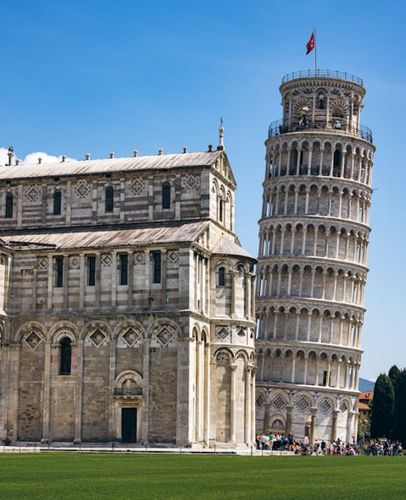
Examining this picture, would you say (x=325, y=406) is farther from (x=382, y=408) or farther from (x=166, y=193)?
(x=166, y=193)

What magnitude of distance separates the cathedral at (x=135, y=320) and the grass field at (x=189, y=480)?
24988 millimetres

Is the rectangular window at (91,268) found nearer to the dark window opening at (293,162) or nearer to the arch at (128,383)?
the arch at (128,383)

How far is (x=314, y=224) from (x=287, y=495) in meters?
84.9

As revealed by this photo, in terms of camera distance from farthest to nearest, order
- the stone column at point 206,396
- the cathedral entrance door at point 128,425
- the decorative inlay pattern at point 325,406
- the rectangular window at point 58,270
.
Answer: the decorative inlay pattern at point 325,406, the rectangular window at point 58,270, the stone column at point 206,396, the cathedral entrance door at point 128,425

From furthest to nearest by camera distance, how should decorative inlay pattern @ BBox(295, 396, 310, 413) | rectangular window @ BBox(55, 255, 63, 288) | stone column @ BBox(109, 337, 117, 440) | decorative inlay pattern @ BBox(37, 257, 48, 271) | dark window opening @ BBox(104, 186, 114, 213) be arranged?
decorative inlay pattern @ BBox(295, 396, 310, 413) < dark window opening @ BBox(104, 186, 114, 213) < decorative inlay pattern @ BBox(37, 257, 48, 271) < rectangular window @ BBox(55, 255, 63, 288) < stone column @ BBox(109, 337, 117, 440)

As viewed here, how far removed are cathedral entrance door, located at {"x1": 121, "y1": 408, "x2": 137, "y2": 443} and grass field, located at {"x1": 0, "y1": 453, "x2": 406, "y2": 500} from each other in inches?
978

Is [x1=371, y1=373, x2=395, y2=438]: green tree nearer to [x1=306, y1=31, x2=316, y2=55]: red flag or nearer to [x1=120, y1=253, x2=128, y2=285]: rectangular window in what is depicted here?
[x1=306, y1=31, x2=316, y2=55]: red flag

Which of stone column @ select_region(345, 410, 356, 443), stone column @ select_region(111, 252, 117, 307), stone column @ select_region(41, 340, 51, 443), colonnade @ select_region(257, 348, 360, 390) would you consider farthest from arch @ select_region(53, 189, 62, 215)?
stone column @ select_region(345, 410, 356, 443)

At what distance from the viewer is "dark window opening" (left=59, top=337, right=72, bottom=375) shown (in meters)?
74.0

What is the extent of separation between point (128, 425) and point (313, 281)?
4518 cm

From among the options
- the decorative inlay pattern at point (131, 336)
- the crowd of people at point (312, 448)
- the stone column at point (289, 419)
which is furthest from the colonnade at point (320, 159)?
the decorative inlay pattern at point (131, 336)

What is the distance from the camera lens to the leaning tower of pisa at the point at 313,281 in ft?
370

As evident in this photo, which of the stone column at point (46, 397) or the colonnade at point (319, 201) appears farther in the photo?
the colonnade at point (319, 201)

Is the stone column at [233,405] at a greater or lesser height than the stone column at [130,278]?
lesser
